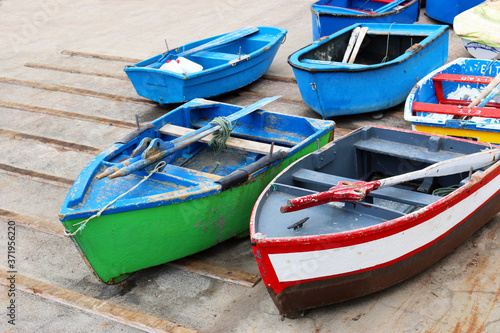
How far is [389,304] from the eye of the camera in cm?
447

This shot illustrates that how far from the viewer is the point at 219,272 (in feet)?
16.4

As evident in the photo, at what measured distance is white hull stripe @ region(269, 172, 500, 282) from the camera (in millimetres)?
3998

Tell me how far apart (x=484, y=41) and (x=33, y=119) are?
6551 millimetres

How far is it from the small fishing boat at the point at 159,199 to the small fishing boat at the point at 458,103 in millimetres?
1108

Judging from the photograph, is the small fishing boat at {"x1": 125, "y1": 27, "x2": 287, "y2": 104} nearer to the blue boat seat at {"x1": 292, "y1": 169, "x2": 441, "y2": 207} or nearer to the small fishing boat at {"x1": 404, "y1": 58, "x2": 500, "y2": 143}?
the small fishing boat at {"x1": 404, "y1": 58, "x2": 500, "y2": 143}

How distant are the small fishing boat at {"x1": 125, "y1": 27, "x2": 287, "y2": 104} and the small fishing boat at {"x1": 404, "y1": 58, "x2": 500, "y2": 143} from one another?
2731 mm

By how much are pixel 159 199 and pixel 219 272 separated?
947mm

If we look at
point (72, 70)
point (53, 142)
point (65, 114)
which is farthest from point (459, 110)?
point (72, 70)

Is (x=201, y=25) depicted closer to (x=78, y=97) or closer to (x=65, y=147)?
(x=78, y=97)

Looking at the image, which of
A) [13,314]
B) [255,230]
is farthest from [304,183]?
[13,314]

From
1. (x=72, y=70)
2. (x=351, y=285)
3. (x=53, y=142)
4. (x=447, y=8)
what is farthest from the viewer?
(x=447, y=8)

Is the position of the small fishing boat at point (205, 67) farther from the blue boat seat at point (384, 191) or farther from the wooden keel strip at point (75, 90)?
the blue boat seat at point (384, 191)

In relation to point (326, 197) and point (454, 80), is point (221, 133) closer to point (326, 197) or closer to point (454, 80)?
point (326, 197)

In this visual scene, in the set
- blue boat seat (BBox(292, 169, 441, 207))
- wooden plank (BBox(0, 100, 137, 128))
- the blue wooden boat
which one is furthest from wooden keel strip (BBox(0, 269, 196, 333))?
the blue wooden boat
